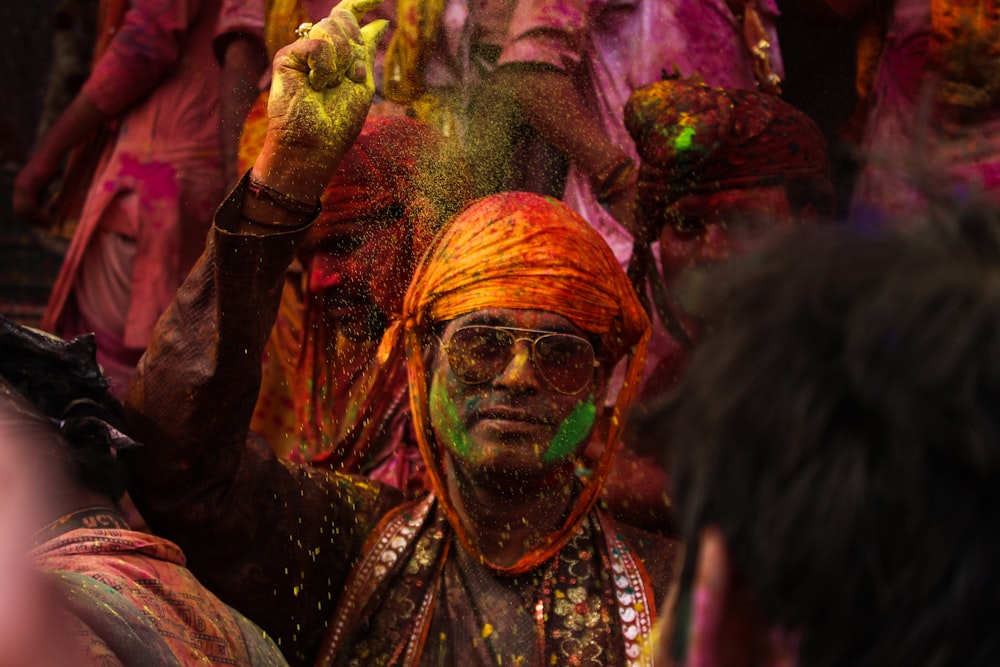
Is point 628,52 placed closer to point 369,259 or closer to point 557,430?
point 369,259

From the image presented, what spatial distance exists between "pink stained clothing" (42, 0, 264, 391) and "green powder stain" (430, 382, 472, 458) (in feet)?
5.95

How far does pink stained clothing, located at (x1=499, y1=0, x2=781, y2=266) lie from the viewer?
340 cm

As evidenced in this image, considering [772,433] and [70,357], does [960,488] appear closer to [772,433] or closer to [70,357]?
[772,433]

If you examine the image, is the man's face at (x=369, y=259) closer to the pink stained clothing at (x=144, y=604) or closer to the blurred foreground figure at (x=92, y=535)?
the blurred foreground figure at (x=92, y=535)

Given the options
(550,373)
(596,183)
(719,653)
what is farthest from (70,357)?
(719,653)

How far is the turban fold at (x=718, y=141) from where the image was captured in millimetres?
3037

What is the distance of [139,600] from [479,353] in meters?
0.74

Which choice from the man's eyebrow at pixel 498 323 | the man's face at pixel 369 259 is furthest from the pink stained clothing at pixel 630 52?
the man's eyebrow at pixel 498 323

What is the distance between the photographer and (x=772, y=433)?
937mm

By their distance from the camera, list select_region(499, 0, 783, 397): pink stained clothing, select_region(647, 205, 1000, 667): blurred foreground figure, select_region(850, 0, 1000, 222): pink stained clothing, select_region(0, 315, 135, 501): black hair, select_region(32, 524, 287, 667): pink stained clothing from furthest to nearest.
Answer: select_region(499, 0, 783, 397): pink stained clothing, select_region(850, 0, 1000, 222): pink stained clothing, select_region(0, 315, 135, 501): black hair, select_region(32, 524, 287, 667): pink stained clothing, select_region(647, 205, 1000, 667): blurred foreground figure

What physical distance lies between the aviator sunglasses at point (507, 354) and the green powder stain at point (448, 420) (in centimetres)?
5

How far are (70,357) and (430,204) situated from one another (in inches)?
34.5

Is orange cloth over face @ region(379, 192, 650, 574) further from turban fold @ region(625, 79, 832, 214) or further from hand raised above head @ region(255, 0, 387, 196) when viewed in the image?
turban fold @ region(625, 79, 832, 214)

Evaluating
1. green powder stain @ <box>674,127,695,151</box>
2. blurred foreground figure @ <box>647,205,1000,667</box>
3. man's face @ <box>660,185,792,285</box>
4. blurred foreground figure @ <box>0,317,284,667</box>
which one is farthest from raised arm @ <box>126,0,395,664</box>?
blurred foreground figure @ <box>647,205,1000,667</box>
